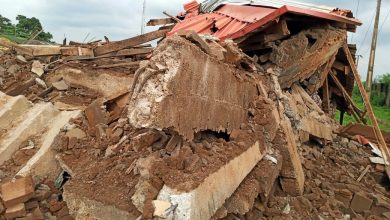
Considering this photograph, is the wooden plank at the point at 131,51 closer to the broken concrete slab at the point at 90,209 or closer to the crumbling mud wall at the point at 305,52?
the crumbling mud wall at the point at 305,52

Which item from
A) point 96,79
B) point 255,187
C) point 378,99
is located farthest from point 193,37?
point 378,99

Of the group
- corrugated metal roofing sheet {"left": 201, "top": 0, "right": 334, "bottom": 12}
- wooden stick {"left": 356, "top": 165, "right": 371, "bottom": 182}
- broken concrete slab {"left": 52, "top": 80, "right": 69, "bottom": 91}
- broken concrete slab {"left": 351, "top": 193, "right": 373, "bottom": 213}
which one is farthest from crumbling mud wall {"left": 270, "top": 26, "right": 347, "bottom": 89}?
broken concrete slab {"left": 52, "top": 80, "right": 69, "bottom": 91}

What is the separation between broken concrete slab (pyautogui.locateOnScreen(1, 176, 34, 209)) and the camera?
3.49m

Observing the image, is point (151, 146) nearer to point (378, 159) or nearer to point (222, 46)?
point (222, 46)

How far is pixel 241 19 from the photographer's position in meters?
6.51

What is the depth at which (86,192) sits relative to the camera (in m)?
2.93

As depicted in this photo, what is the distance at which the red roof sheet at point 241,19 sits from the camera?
5.52 meters

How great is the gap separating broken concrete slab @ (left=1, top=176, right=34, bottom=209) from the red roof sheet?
342 centimetres

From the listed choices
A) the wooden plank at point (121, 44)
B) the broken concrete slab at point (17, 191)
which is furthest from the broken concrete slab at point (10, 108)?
the wooden plank at point (121, 44)

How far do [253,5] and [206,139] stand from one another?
462 centimetres

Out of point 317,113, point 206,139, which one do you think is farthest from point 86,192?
point 317,113

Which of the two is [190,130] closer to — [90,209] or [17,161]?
[90,209]

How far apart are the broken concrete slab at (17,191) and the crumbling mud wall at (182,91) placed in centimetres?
158

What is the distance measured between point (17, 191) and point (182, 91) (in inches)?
77.3
